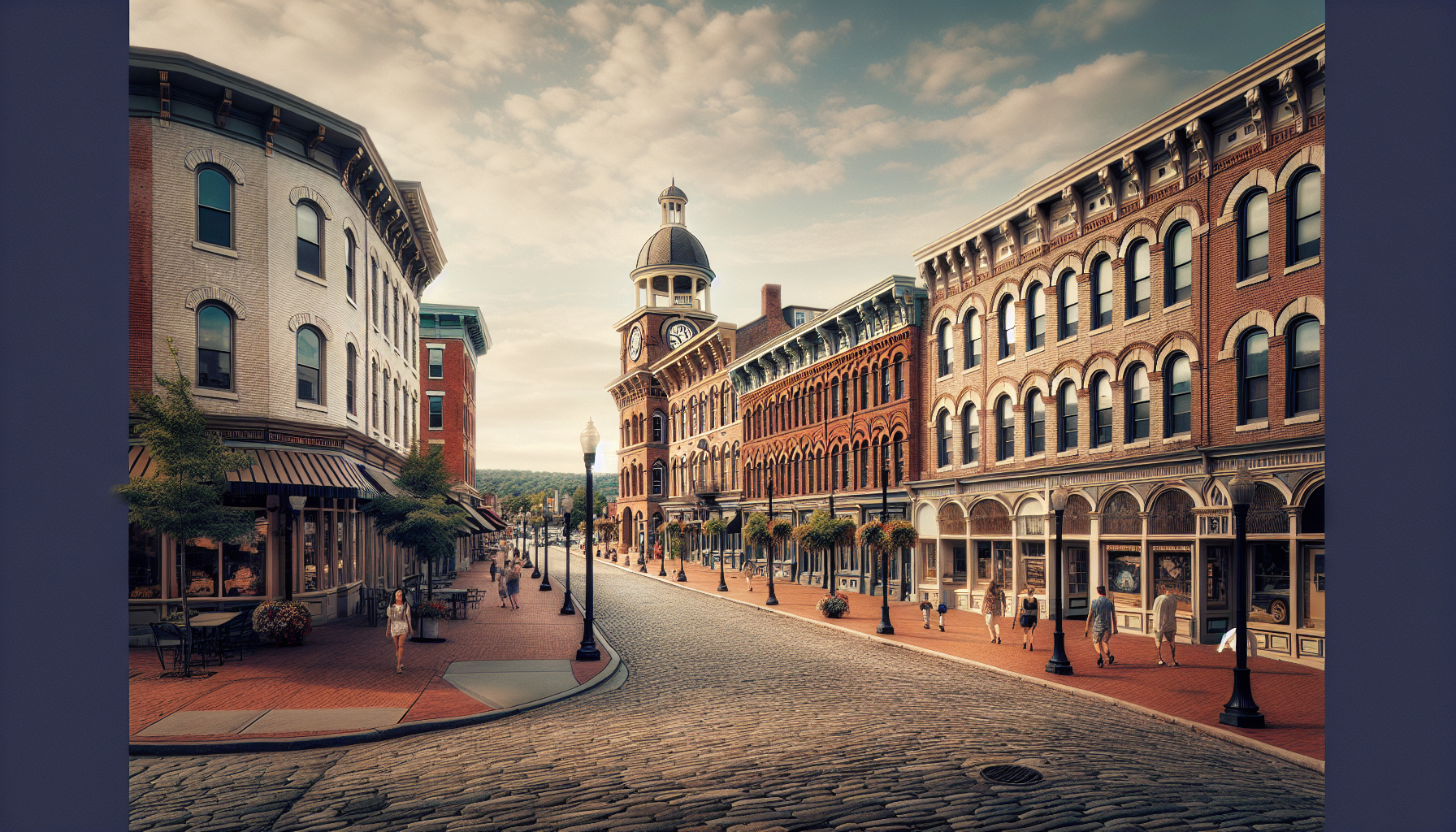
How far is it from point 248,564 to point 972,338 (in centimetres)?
2389

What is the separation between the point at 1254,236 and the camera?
19.2m

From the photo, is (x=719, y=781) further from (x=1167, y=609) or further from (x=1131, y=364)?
(x=1131, y=364)

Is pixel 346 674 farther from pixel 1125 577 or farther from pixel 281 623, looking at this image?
pixel 1125 577

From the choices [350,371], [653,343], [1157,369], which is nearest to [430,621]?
[350,371]

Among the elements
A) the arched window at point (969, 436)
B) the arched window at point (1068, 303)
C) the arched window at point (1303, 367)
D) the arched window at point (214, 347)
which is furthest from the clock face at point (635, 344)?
the arched window at point (1303, 367)

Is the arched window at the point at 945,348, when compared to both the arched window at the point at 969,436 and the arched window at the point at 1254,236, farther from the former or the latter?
the arched window at the point at 1254,236

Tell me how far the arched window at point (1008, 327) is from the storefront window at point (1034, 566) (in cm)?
648

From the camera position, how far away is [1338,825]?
108 inches

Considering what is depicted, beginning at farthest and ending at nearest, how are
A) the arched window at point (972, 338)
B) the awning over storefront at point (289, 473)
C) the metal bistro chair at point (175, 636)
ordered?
the arched window at point (972, 338), the awning over storefront at point (289, 473), the metal bistro chair at point (175, 636)

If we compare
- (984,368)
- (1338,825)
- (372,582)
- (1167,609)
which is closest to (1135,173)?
(984,368)

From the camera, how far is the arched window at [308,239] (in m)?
23.4

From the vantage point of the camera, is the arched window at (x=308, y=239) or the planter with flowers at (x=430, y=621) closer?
the planter with flowers at (x=430, y=621)

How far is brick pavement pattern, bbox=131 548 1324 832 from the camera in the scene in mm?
7770

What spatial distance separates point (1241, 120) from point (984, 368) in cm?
1129
